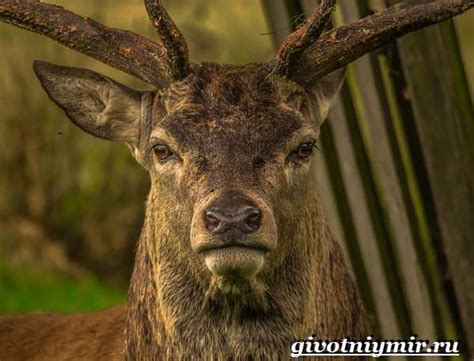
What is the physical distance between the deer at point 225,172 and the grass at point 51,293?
5234 millimetres

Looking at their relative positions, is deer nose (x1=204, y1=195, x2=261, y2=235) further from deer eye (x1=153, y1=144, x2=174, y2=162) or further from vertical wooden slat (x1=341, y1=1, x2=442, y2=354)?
vertical wooden slat (x1=341, y1=1, x2=442, y2=354)

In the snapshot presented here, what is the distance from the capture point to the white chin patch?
543 cm

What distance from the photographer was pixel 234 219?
535 centimetres

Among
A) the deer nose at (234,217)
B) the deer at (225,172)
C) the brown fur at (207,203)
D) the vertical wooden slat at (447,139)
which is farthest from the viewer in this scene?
the vertical wooden slat at (447,139)

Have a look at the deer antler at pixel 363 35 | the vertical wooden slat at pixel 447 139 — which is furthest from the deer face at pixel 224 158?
the vertical wooden slat at pixel 447 139

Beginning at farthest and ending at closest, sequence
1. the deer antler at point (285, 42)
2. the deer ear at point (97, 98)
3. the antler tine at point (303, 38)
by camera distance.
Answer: the deer ear at point (97, 98), the deer antler at point (285, 42), the antler tine at point (303, 38)

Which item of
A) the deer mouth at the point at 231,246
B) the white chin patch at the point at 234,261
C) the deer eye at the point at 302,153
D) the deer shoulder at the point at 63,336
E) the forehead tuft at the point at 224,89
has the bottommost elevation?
the white chin patch at the point at 234,261

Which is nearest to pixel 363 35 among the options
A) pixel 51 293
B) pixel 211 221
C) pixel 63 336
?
pixel 211 221

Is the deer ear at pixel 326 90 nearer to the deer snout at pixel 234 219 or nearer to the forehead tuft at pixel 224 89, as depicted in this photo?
the forehead tuft at pixel 224 89

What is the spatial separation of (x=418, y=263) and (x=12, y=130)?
635 centimetres

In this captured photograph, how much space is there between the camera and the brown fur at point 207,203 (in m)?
5.77

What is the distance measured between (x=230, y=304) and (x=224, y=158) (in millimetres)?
663

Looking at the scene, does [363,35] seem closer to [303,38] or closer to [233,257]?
[303,38]

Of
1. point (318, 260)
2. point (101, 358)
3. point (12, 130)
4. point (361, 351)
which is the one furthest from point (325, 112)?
point (12, 130)
